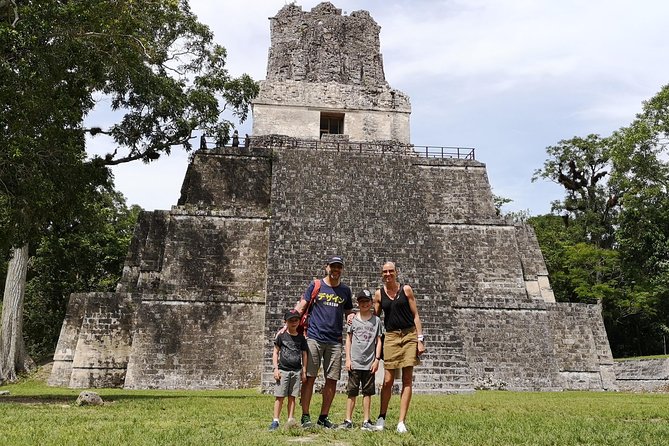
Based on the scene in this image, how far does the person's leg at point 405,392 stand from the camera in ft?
18.1

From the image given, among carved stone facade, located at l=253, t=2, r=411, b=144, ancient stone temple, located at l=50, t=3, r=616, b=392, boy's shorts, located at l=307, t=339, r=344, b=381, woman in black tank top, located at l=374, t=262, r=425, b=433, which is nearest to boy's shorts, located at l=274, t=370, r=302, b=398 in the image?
boy's shorts, located at l=307, t=339, r=344, b=381

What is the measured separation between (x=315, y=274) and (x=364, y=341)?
9.17 metres

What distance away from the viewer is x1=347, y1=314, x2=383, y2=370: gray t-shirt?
592 cm

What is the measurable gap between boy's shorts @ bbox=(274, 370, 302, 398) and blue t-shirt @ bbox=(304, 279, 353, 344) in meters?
0.37

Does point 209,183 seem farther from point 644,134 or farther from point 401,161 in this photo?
point 644,134

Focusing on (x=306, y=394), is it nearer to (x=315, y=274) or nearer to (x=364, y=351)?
(x=364, y=351)

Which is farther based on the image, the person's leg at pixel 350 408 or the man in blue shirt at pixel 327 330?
the man in blue shirt at pixel 327 330

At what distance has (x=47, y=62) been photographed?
32.5 feet

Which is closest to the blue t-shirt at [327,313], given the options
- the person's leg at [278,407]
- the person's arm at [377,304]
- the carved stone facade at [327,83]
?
the person's arm at [377,304]

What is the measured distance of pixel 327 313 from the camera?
5.99 meters

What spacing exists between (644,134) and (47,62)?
2038 cm

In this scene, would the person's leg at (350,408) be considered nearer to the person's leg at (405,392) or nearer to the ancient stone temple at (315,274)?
the person's leg at (405,392)

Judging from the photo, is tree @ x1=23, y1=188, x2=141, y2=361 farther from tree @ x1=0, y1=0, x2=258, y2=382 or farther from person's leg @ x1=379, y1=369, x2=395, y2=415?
person's leg @ x1=379, y1=369, x2=395, y2=415

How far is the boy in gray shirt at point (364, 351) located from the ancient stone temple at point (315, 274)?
24.6ft
